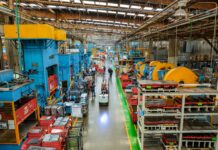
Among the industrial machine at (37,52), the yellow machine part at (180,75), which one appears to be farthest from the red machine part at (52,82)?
the yellow machine part at (180,75)

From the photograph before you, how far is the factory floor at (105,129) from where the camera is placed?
7322 millimetres

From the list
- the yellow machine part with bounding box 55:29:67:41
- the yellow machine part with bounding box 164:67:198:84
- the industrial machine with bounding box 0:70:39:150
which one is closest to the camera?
the industrial machine with bounding box 0:70:39:150

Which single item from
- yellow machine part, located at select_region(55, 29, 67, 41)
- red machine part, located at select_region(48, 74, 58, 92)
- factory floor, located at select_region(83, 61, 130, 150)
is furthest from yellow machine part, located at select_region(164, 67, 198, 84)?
yellow machine part, located at select_region(55, 29, 67, 41)

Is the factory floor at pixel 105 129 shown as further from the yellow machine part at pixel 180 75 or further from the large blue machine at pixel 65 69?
the yellow machine part at pixel 180 75

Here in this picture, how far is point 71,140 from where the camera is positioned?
5988 mm

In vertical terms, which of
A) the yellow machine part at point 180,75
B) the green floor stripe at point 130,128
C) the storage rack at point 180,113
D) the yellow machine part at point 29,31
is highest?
the yellow machine part at point 29,31

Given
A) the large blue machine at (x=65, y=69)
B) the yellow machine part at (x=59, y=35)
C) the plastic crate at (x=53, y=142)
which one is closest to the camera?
the plastic crate at (x=53, y=142)

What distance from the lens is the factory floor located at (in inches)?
288

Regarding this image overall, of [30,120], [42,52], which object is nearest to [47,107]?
[30,120]

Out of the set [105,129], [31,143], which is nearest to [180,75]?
[105,129]

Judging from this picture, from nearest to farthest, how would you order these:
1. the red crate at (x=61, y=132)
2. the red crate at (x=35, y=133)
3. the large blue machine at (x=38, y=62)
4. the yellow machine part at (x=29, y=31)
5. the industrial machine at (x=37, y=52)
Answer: the red crate at (x=61, y=132), the red crate at (x=35, y=133), the yellow machine part at (x=29, y=31), the industrial machine at (x=37, y=52), the large blue machine at (x=38, y=62)

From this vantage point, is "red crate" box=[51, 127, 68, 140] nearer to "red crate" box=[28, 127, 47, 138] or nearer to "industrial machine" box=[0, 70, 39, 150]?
"red crate" box=[28, 127, 47, 138]

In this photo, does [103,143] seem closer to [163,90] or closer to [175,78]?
[163,90]

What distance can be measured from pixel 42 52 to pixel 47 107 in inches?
111
